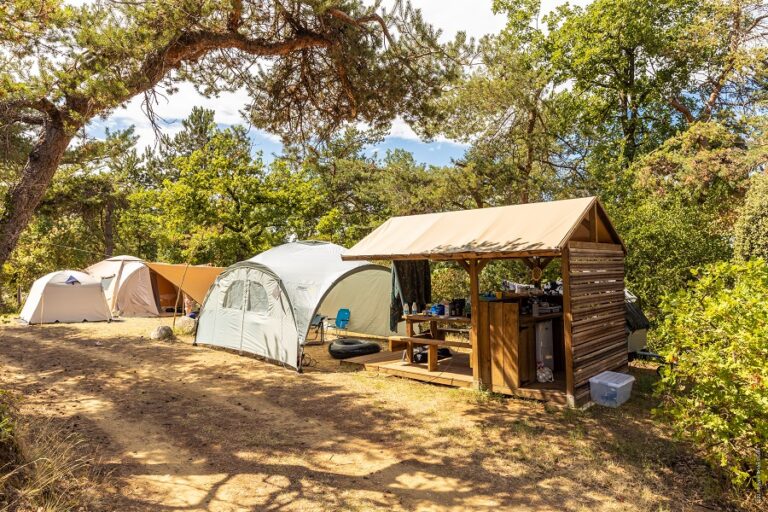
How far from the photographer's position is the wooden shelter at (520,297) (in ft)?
21.1

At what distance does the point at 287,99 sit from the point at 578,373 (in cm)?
598

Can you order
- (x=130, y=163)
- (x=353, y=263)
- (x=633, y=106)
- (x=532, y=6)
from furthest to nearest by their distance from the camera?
(x=130, y=163)
(x=532, y=6)
(x=633, y=106)
(x=353, y=263)

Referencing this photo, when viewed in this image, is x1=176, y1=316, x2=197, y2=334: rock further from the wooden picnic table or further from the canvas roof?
the wooden picnic table

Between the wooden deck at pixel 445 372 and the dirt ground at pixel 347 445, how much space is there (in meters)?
0.22

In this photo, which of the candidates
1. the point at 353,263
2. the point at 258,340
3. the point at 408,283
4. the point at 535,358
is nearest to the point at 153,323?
the point at 258,340

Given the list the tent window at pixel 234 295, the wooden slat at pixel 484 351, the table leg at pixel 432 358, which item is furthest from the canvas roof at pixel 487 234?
the tent window at pixel 234 295

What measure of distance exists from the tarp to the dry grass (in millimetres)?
11276

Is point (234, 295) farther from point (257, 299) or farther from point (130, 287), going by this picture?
point (130, 287)

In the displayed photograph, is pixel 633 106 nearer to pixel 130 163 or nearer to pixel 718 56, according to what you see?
pixel 718 56

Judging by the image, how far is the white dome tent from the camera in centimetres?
900

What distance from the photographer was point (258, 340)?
9648 mm

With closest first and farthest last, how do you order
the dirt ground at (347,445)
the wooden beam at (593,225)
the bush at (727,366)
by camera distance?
the bush at (727,366) < the dirt ground at (347,445) < the wooden beam at (593,225)

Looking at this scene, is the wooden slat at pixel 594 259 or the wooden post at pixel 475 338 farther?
the wooden post at pixel 475 338

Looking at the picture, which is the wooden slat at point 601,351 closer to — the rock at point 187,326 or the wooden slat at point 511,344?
the wooden slat at point 511,344
